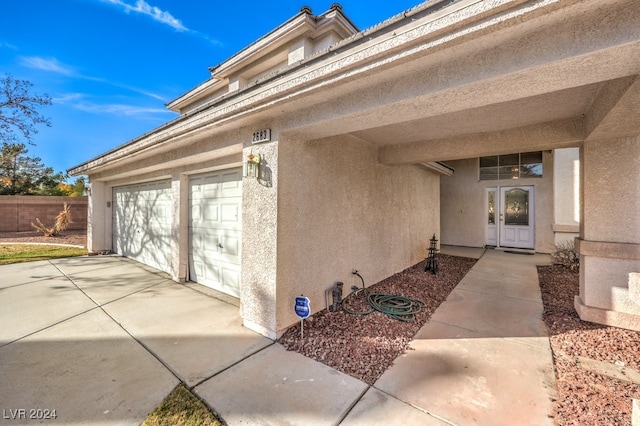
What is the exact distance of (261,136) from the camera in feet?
12.1

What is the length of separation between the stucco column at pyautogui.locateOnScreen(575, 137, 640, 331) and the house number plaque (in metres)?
4.92

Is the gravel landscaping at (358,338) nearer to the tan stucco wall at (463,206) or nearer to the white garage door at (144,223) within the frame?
the white garage door at (144,223)

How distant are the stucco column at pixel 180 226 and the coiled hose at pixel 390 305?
4185 mm

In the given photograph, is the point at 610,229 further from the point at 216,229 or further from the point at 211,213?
the point at 211,213

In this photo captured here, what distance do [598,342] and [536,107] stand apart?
3373 mm

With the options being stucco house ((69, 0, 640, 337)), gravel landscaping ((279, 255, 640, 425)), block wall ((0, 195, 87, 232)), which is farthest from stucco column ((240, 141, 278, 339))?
block wall ((0, 195, 87, 232))

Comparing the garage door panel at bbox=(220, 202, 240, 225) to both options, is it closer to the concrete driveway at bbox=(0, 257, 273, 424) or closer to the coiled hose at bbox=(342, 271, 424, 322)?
the concrete driveway at bbox=(0, 257, 273, 424)

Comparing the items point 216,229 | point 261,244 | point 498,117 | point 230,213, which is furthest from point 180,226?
point 498,117

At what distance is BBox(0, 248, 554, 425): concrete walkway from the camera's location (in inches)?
91.3

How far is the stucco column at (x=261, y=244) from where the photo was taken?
3.55 metres

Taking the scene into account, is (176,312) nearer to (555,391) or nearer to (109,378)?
(109,378)

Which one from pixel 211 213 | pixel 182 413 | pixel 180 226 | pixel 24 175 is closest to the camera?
pixel 182 413

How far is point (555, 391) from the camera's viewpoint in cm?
254

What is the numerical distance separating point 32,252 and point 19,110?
5875 mm
